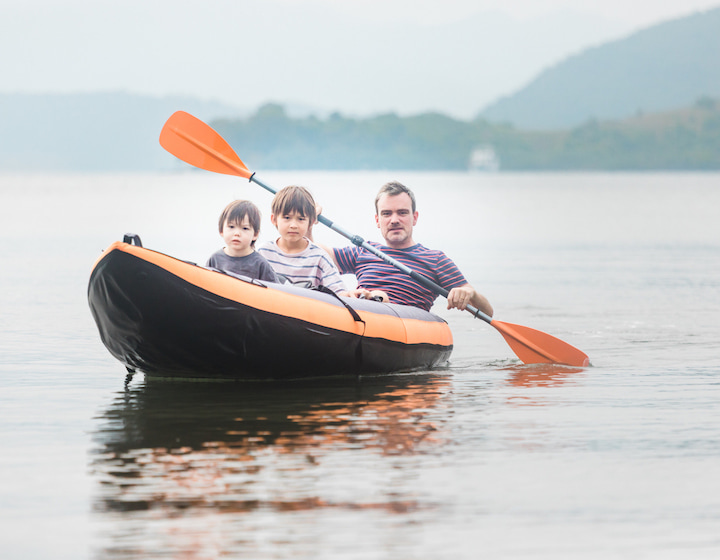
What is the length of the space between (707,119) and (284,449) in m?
136

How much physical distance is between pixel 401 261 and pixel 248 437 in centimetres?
255

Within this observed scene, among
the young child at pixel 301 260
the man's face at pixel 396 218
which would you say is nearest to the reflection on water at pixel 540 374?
the man's face at pixel 396 218

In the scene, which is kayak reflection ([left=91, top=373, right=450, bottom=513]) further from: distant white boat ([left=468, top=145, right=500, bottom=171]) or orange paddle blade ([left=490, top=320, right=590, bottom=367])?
distant white boat ([left=468, top=145, right=500, bottom=171])

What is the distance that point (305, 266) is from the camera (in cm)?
664

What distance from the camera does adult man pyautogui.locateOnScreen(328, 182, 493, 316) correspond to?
23.5ft

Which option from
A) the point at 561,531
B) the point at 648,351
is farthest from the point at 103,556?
the point at 648,351

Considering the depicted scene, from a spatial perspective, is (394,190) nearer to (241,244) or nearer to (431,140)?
(241,244)

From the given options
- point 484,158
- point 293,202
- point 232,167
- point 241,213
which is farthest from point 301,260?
point 484,158

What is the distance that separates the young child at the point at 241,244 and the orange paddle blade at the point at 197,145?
6.28ft

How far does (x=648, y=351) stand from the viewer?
27.3ft

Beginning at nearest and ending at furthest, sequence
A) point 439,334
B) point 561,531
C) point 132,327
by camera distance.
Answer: point 561,531 → point 132,327 → point 439,334

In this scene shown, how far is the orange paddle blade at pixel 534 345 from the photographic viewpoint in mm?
7801

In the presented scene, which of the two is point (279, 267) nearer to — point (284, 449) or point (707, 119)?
point (284, 449)

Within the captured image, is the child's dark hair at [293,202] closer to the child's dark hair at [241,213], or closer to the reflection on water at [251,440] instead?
the child's dark hair at [241,213]
